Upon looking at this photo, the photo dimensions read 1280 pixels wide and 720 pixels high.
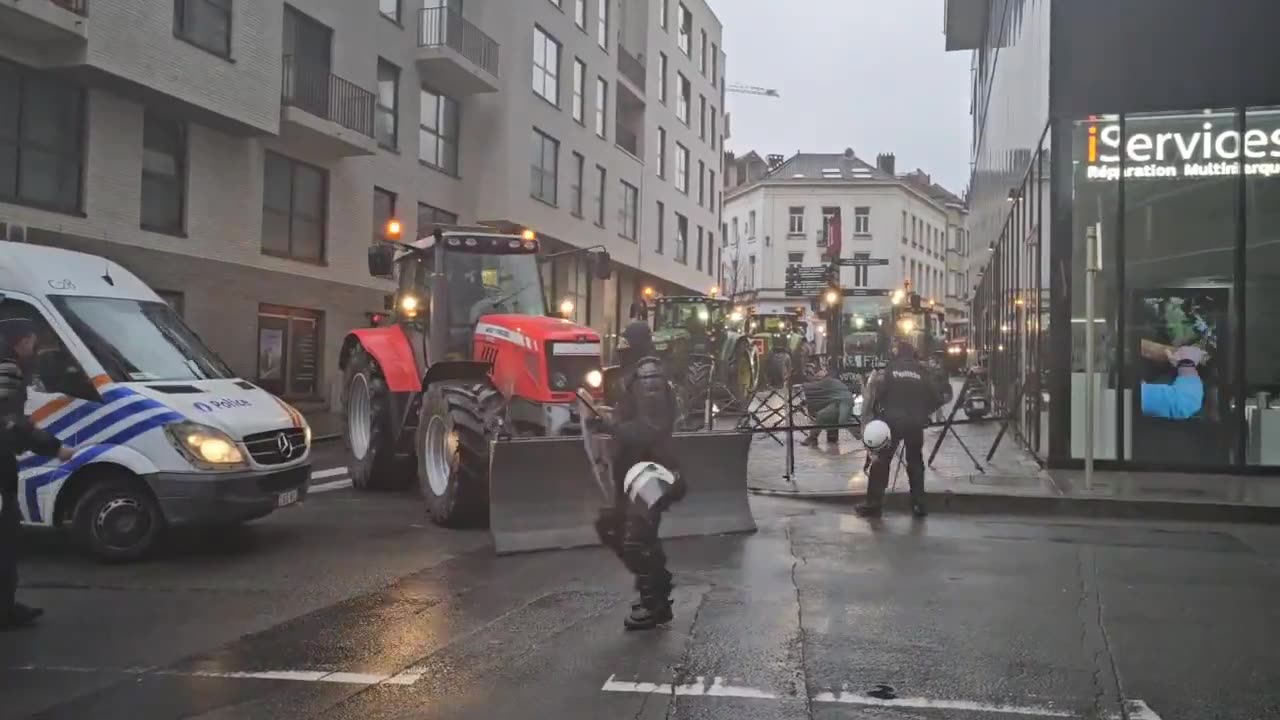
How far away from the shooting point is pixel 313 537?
9086 millimetres

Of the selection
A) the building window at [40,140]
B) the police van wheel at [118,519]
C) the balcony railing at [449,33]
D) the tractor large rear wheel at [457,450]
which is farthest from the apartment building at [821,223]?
the police van wheel at [118,519]

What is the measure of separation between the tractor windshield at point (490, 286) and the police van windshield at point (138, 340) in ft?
8.42

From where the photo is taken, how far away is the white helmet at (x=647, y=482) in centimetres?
618

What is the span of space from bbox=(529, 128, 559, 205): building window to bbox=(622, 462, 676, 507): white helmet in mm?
23288

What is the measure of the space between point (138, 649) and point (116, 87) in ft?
45.7

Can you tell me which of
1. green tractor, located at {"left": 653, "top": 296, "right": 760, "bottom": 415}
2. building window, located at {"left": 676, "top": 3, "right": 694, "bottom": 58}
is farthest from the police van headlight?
building window, located at {"left": 676, "top": 3, "right": 694, "bottom": 58}

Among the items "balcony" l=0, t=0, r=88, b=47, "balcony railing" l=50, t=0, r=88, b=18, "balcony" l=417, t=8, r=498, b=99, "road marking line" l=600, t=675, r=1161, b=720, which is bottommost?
"road marking line" l=600, t=675, r=1161, b=720

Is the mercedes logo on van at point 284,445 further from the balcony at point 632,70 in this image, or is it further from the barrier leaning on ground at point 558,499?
the balcony at point 632,70

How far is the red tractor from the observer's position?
9.45 m

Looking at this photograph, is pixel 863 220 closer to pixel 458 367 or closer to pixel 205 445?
pixel 458 367

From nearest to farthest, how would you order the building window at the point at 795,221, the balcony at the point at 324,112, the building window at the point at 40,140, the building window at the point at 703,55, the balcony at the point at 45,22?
the balcony at the point at 45,22 < the building window at the point at 40,140 < the balcony at the point at 324,112 < the building window at the point at 703,55 < the building window at the point at 795,221

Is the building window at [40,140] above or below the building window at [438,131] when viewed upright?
below

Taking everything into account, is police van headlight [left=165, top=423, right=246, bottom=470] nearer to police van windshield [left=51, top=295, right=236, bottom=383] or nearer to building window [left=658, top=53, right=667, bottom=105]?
police van windshield [left=51, top=295, right=236, bottom=383]

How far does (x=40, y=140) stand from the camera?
16125 mm
